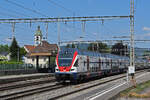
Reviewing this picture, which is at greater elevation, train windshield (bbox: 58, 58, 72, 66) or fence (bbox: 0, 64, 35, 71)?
train windshield (bbox: 58, 58, 72, 66)

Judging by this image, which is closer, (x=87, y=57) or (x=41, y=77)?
(x=87, y=57)

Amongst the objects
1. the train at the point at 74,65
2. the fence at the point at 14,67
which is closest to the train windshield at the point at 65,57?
the train at the point at 74,65

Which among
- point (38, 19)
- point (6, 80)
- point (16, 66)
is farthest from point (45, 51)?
point (6, 80)

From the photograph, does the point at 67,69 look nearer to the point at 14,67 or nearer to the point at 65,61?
the point at 65,61

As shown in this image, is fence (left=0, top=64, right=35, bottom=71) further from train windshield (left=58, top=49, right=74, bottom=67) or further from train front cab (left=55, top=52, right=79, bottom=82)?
train front cab (left=55, top=52, right=79, bottom=82)

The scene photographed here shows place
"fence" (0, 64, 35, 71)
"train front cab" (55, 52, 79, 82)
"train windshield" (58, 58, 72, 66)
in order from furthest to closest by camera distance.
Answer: "fence" (0, 64, 35, 71) → "train windshield" (58, 58, 72, 66) → "train front cab" (55, 52, 79, 82)

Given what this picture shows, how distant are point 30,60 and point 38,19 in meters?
49.1

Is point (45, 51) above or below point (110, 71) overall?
above

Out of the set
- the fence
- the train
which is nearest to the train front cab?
the train

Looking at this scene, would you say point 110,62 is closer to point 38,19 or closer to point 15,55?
point 38,19

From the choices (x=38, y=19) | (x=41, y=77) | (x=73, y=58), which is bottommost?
(x=41, y=77)

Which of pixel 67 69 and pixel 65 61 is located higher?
pixel 65 61

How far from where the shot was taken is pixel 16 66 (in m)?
40.0

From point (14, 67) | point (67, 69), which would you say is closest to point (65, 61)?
point (67, 69)
